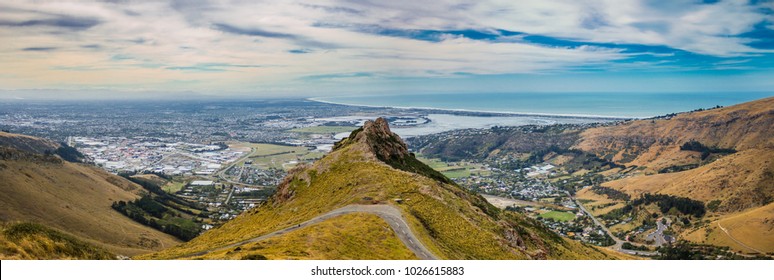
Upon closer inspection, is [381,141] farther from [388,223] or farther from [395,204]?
[388,223]

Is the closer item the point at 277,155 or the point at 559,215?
the point at 559,215

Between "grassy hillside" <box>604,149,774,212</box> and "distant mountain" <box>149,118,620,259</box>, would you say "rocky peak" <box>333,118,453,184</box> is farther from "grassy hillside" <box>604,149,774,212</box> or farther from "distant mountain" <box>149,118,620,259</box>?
"grassy hillside" <box>604,149,774,212</box>

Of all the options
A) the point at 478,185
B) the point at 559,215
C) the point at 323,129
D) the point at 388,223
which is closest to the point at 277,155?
the point at 323,129

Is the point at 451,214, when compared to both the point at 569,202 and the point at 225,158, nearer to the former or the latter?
the point at 569,202

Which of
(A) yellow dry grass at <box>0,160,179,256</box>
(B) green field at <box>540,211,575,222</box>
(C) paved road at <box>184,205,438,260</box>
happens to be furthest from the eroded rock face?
(B) green field at <box>540,211,575,222</box>

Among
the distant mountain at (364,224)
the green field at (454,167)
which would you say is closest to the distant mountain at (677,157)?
the green field at (454,167)

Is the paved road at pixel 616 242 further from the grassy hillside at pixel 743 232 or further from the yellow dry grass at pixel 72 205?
the yellow dry grass at pixel 72 205
